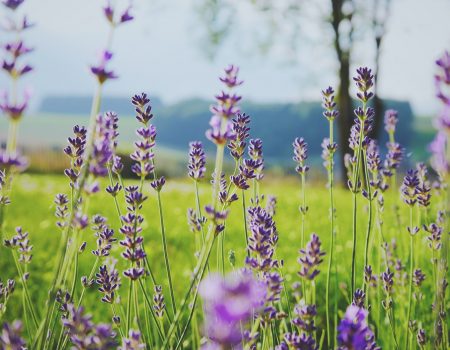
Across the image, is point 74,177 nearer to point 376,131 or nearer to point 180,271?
point 180,271

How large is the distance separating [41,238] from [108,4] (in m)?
4.88

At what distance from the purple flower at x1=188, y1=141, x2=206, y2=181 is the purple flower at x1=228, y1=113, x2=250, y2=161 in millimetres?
118

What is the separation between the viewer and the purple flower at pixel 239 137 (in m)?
2.06

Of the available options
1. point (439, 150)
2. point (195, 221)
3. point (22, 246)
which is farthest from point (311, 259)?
point (22, 246)

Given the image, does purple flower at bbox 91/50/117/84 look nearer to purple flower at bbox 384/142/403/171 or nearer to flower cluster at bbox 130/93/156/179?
flower cluster at bbox 130/93/156/179

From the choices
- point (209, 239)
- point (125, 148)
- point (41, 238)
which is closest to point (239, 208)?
point (41, 238)

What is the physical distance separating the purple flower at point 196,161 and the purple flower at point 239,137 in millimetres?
118

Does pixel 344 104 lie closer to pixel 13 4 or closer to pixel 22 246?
pixel 22 246

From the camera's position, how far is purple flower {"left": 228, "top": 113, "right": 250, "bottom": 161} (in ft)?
6.77

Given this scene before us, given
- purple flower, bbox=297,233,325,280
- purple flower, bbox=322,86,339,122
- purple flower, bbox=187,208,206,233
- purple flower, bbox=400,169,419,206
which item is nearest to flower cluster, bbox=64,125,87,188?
purple flower, bbox=187,208,206,233

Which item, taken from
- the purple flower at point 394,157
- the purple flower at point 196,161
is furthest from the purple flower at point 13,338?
the purple flower at point 394,157

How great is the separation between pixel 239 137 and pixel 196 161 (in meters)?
0.21

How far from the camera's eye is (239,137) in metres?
2.11

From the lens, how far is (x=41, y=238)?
584 centimetres
